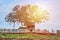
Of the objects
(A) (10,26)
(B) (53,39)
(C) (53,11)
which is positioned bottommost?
(B) (53,39)

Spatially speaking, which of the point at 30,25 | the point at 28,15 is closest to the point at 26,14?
the point at 28,15

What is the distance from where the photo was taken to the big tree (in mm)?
2086

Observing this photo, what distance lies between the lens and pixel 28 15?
2092 millimetres

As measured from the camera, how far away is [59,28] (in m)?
2.07

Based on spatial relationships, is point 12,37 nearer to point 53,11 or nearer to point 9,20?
point 9,20

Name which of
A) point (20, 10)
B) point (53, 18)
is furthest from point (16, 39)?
point (53, 18)

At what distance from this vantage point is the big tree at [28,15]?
2.09 metres

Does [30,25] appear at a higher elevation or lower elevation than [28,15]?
lower

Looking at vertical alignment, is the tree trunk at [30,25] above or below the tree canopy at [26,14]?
below

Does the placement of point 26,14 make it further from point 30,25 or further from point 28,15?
point 30,25

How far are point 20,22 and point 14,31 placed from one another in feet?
0.40

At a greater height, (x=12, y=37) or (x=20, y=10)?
(x=20, y=10)

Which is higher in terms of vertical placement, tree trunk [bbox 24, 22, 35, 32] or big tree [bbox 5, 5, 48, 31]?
big tree [bbox 5, 5, 48, 31]

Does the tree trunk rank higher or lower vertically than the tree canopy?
lower
